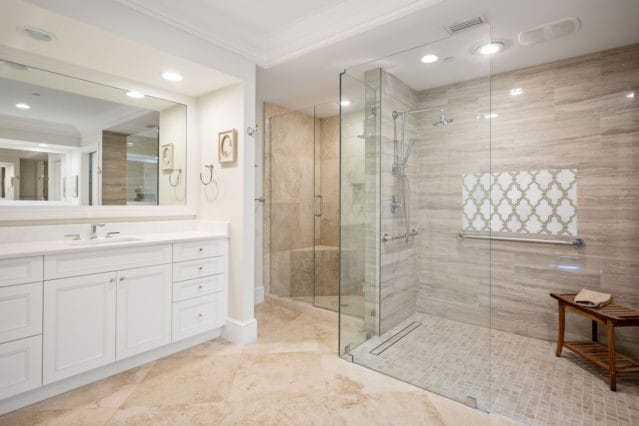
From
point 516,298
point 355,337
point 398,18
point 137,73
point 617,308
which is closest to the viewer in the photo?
point 398,18

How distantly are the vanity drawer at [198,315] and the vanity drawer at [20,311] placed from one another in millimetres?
818

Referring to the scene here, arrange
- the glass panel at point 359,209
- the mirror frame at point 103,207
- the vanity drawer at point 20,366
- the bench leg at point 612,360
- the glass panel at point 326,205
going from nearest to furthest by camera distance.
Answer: the vanity drawer at point 20,366 < the bench leg at point 612,360 < the mirror frame at point 103,207 < the glass panel at point 359,209 < the glass panel at point 326,205

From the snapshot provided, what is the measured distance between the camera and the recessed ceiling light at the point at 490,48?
2162 mm

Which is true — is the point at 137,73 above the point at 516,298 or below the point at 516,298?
above

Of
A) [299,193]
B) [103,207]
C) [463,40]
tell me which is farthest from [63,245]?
[463,40]

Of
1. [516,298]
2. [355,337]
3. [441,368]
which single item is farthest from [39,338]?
[516,298]

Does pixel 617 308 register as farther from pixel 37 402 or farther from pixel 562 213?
pixel 37 402

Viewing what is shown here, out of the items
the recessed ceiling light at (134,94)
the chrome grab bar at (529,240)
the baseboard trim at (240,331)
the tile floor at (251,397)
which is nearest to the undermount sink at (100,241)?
the tile floor at (251,397)

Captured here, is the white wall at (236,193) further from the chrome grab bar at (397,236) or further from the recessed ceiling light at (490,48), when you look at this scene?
the recessed ceiling light at (490,48)

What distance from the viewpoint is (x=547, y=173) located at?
281cm

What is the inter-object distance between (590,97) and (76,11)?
11.8 ft

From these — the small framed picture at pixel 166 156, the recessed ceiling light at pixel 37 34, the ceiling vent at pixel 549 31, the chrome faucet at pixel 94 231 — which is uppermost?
the ceiling vent at pixel 549 31

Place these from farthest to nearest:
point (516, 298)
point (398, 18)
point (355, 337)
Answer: point (516, 298), point (355, 337), point (398, 18)

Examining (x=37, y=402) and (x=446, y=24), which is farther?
(x=446, y=24)
